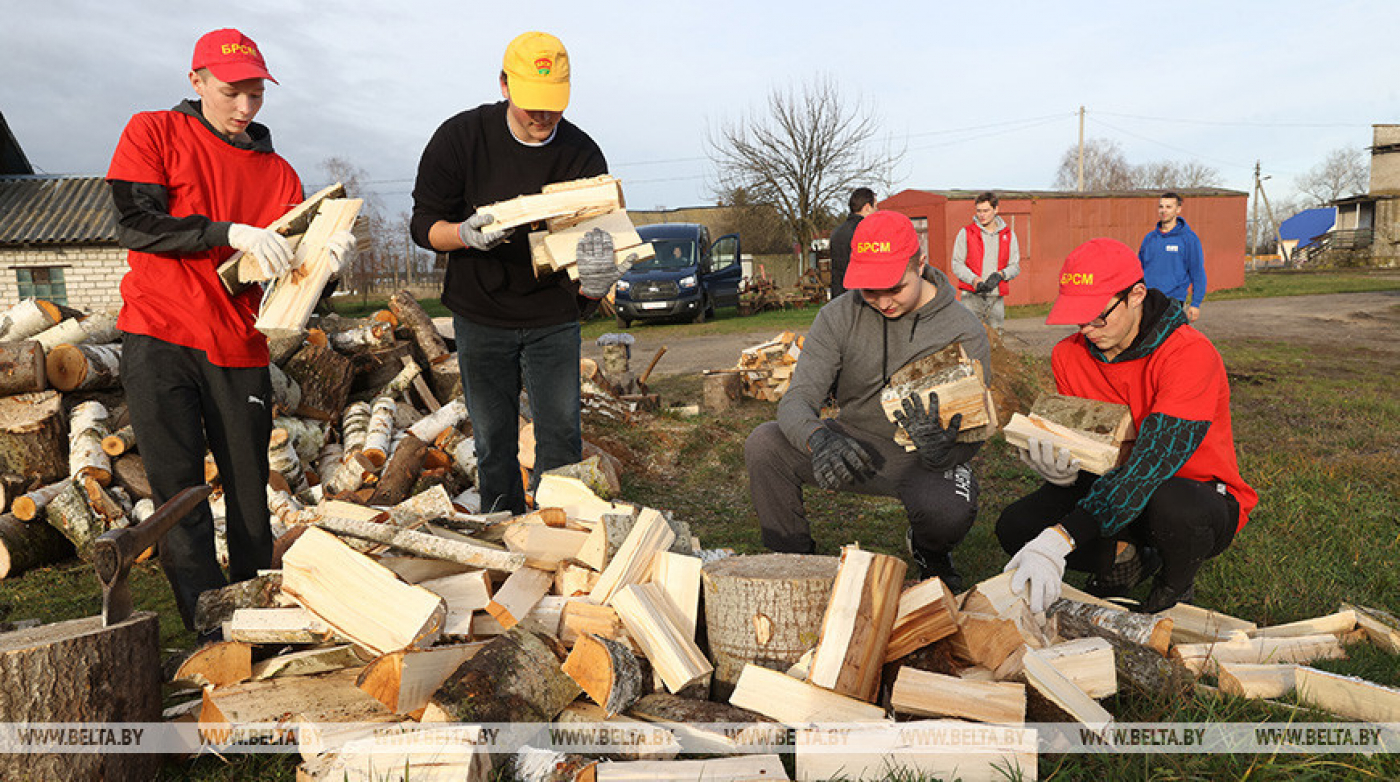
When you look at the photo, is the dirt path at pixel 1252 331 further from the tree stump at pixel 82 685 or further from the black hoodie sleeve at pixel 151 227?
the tree stump at pixel 82 685

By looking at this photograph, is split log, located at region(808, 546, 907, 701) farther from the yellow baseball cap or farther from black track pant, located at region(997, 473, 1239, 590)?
the yellow baseball cap

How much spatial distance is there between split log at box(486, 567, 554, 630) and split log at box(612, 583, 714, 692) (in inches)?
10.4

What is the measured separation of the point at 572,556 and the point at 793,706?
90cm

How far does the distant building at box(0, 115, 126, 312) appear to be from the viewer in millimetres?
17000

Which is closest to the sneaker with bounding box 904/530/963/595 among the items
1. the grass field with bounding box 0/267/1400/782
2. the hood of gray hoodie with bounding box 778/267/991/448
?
the grass field with bounding box 0/267/1400/782

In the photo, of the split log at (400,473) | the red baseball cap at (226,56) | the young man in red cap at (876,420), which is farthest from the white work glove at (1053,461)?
the split log at (400,473)

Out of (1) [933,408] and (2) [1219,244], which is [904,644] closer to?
(1) [933,408]

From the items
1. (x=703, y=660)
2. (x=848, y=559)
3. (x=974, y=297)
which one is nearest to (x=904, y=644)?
(x=848, y=559)

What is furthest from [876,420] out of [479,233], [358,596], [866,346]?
[358,596]

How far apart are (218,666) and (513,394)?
1.52m

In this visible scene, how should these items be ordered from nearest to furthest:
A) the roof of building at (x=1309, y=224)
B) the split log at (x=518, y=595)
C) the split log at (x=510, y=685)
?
the split log at (x=510, y=685) → the split log at (x=518, y=595) → the roof of building at (x=1309, y=224)

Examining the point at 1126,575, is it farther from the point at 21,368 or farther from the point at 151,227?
the point at 21,368

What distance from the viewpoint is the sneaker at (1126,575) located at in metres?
3.13

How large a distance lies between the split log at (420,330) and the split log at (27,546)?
2628 mm
